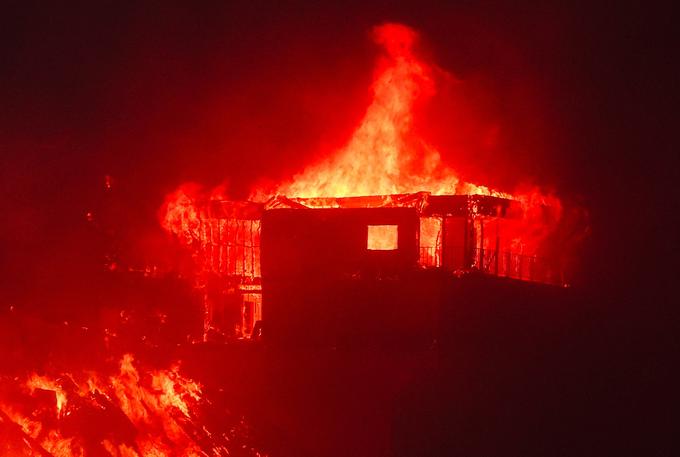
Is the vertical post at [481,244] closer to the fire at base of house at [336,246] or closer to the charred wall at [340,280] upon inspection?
the fire at base of house at [336,246]

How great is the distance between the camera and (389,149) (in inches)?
864

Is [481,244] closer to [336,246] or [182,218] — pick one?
[336,246]

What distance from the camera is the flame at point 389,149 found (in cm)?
2117

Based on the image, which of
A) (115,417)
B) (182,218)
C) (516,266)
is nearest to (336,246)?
(182,218)

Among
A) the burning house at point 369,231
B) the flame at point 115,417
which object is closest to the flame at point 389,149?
the burning house at point 369,231

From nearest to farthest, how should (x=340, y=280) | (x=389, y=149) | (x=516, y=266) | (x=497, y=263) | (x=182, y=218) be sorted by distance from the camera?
(x=340, y=280) → (x=497, y=263) → (x=182, y=218) → (x=516, y=266) → (x=389, y=149)

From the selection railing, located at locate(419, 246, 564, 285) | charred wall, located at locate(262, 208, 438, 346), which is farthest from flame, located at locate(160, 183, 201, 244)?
railing, located at locate(419, 246, 564, 285)

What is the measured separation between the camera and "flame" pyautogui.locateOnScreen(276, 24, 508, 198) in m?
21.2

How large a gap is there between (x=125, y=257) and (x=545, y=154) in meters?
14.2

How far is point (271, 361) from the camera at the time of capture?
1670 cm

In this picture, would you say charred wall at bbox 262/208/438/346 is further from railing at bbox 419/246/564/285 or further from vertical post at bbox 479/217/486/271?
vertical post at bbox 479/217/486/271

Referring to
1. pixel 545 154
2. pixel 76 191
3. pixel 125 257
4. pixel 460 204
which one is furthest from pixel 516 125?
pixel 76 191

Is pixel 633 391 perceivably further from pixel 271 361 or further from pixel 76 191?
pixel 76 191

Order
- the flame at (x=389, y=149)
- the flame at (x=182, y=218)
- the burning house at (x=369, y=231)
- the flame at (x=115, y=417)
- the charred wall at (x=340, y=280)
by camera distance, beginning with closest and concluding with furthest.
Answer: the flame at (x=115, y=417) → the charred wall at (x=340, y=280) → the burning house at (x=369, y=231) → the flame at (x=182, y=218) → the flame at (x=389, y=149)
